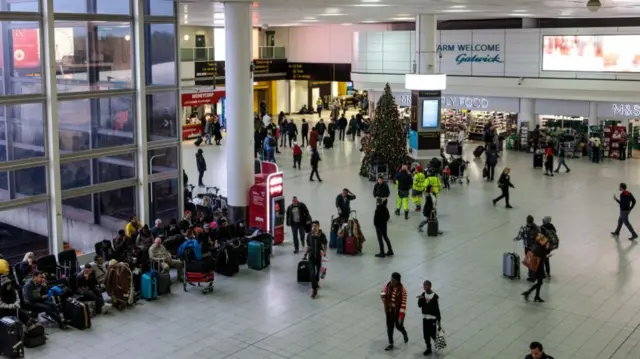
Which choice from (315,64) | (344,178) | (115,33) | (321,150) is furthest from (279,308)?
(315,64)

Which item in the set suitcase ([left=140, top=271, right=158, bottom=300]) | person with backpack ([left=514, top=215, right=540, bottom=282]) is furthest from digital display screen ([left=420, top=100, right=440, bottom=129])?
suitcase ([left=140, top=271, right=158, bottom=300])

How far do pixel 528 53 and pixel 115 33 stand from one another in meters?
21.5

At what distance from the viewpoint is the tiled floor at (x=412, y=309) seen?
1198 centimetres

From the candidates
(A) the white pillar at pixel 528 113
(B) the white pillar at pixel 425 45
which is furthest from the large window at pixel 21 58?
(A) the white pillar at pixel 528 113

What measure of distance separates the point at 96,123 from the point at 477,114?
25.2 metres

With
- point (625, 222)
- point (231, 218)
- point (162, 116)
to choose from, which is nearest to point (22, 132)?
point (162, 116)

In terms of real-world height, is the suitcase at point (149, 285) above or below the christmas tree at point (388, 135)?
below

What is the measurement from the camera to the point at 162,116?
59.1ft

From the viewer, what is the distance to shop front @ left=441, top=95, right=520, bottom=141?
3544 cm

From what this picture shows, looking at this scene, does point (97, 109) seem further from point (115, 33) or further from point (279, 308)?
point (279, 308)

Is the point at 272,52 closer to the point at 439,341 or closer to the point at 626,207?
the point at 626,207

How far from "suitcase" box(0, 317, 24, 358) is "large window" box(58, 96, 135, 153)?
205 inches

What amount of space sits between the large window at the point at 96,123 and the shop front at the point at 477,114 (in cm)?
2145

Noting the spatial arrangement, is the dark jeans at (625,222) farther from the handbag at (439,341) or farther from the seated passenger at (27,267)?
the seated passenger at (27,267)
